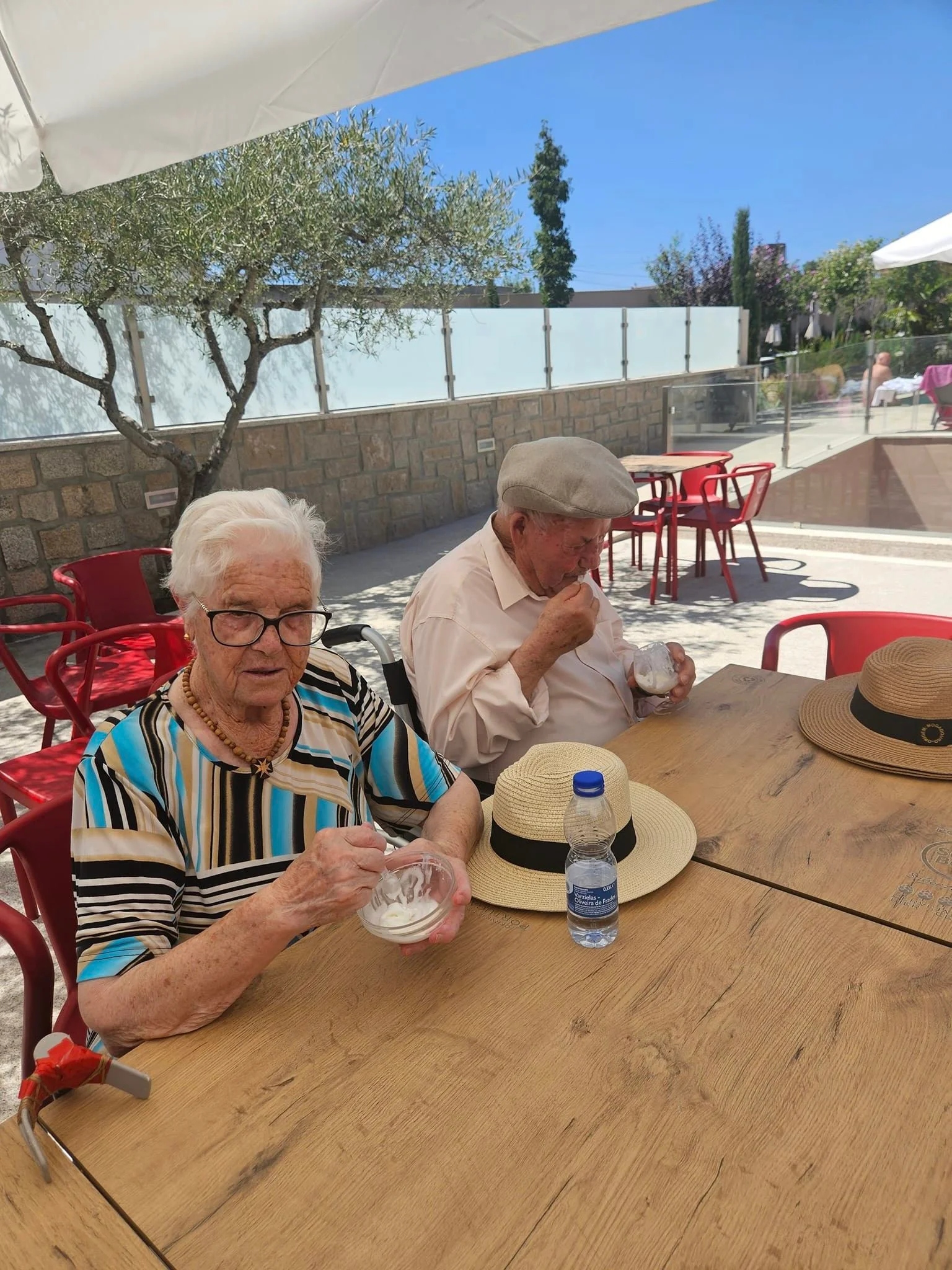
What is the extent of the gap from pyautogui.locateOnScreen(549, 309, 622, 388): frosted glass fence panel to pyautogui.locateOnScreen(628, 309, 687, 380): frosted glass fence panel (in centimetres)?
40

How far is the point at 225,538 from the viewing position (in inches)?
49.1

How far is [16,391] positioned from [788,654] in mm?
5896

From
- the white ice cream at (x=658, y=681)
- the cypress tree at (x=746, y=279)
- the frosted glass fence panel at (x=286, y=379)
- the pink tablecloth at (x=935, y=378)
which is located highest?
the cypress tree at (x=746, y=279)

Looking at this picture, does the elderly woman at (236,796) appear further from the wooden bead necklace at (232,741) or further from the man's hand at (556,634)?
the man's hand at (556,634)

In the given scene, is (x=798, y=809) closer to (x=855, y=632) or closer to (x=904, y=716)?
(x=904, y=716)

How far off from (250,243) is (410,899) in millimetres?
5866

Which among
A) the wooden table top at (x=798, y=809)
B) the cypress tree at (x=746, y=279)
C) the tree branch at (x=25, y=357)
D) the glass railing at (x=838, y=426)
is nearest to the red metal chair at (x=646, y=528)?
the glass railing at (x=838, y=426)

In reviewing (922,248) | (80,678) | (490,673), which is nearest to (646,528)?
(922,248)

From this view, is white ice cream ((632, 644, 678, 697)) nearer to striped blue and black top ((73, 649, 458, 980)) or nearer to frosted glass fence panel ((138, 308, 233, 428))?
striped blue and black top ((73, 649, 458, 980))

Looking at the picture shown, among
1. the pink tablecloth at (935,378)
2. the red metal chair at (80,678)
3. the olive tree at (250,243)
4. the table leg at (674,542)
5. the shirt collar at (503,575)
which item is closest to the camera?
the shirt collar at (503,575)

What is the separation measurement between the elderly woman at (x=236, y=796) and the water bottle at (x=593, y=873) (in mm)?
166

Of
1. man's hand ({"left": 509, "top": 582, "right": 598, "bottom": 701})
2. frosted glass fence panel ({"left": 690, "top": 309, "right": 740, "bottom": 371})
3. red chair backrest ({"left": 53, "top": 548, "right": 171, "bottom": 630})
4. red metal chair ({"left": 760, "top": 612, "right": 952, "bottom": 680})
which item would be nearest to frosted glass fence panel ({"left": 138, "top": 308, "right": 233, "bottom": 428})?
red chair backrest ({"left": 53, "top": 548, "right": 171, "bottom": 630})

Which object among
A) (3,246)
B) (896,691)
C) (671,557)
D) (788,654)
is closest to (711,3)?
(896,691)

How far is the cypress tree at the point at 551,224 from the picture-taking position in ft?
88.0
